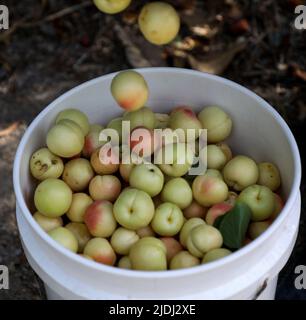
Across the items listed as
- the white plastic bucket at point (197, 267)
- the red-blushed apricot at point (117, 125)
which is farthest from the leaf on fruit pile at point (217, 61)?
the red-blushed apricot at point (117, 125)

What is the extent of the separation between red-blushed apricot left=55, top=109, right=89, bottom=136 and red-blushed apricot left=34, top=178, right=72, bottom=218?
0.53 feet

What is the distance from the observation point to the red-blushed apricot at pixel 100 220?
1231 millimetres

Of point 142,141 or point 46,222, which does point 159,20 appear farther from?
point 46,222

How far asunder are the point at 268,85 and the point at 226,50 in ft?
0.70

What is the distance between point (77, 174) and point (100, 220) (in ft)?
0.52

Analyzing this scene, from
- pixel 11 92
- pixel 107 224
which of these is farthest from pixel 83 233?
pixel 11 92

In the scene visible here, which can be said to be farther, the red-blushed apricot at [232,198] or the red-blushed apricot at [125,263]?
the red-blushed apricot at [232,198]

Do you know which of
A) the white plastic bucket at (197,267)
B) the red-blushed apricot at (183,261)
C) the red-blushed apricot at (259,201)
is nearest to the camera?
the white plastic bucket at (197,267)

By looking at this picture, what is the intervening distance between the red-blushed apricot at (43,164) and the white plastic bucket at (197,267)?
0.02m

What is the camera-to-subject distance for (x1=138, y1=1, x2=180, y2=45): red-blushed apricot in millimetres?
1104

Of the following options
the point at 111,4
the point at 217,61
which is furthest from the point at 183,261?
the point at 217,61

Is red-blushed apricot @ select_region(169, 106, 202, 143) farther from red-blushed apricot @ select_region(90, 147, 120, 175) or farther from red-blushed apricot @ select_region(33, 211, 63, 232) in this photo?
red-blushed apricot @ select_region(33, 211, 63, 232)

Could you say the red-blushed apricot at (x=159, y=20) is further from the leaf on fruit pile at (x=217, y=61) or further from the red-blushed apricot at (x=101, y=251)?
the leaf on fruit pile at (x=217, y=61)

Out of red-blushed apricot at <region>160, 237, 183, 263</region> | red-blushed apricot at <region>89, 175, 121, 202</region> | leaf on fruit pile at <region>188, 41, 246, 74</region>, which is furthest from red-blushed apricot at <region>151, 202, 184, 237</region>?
leaf on fruit pile at <region>188, 41, 246, 74</region>
